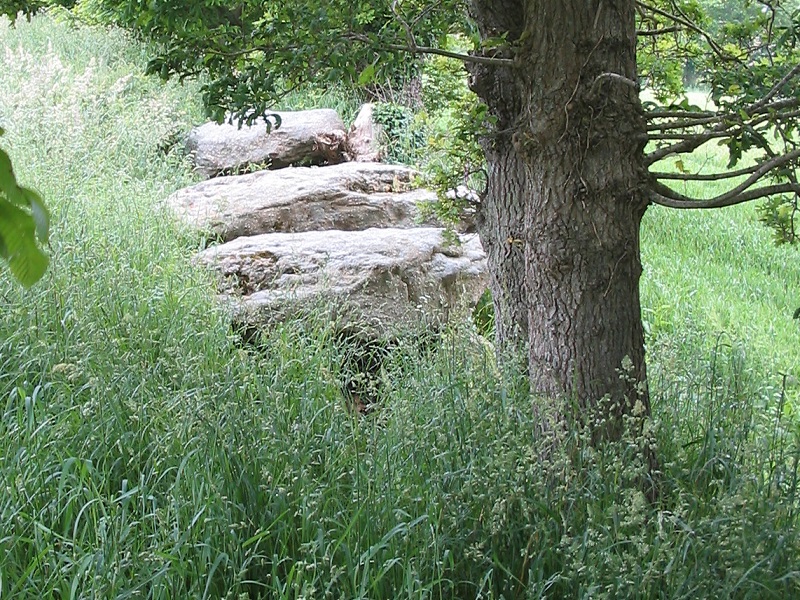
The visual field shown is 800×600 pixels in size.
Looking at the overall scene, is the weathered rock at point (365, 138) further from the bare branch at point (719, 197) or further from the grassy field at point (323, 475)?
the bare branch at point (719, 197)

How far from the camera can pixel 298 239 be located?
6.23 metres

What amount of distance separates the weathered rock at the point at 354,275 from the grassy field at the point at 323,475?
0.36m

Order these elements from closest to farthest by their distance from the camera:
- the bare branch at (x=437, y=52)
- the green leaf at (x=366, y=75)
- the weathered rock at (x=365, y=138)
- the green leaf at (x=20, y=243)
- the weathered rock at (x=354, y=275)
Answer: the green leaf at (x=20, y=243), the green leaf at (x=366, y=75), the bare branch at (x=437, y=52), the weathered rock at (x=354, y=275), the weathered rock at (x=365, y=138)

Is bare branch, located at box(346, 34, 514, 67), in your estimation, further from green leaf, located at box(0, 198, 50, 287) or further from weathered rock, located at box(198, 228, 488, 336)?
green leaf, located at box(0, 198, 50, 287)

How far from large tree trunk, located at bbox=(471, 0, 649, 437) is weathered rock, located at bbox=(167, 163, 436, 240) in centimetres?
369

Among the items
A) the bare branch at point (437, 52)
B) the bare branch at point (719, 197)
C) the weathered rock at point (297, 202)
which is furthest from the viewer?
the weathered rock at point (297, 202)

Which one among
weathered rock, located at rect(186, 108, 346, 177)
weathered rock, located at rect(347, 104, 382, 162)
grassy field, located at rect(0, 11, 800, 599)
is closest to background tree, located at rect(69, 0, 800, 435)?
grassy field, located at rect(0, 11, 800, 599)

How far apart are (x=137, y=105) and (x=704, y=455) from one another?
8.57 meters

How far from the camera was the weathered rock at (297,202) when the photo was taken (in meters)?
7.07

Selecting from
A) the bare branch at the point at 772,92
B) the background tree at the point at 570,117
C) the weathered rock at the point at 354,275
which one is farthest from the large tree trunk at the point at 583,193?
the weathered rock at the point at 354,275

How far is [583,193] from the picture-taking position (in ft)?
10.8

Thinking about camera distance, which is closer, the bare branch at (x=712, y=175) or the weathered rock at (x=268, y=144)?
the bare branch at (x=712, y=175)

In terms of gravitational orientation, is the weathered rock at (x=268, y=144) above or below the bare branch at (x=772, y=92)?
below

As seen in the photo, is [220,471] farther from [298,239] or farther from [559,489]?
[298,239]
